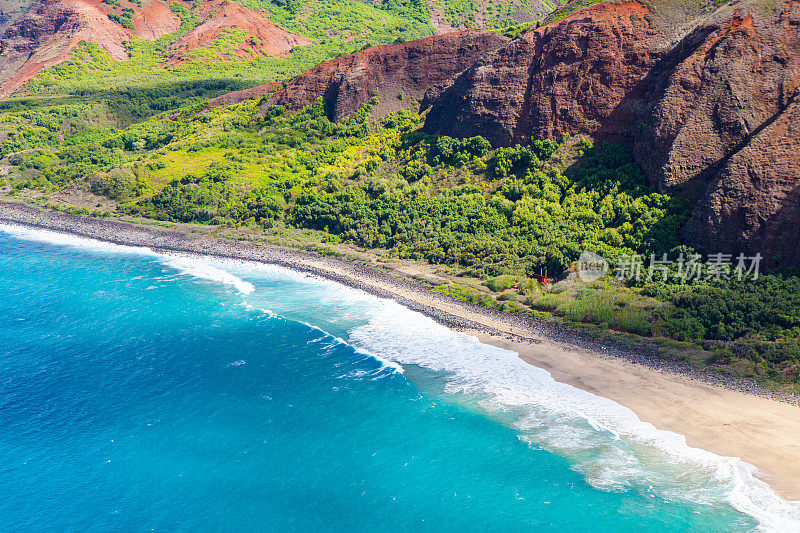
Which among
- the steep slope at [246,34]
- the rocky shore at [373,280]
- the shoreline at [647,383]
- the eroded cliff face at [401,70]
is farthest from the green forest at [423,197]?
the steep slope at [246,34]

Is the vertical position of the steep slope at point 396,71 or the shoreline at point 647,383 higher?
the steep slope at point 396,71

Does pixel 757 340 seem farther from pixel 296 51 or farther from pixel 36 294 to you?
pixel 296 51

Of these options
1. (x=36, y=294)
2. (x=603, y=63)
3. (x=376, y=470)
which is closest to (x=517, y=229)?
(x=603, y=63)

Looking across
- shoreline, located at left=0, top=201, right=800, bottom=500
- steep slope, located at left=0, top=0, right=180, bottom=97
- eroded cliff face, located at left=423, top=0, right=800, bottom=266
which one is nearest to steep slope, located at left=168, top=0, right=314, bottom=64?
steep slope, located at left=0, top=0, right=180, bottom=97

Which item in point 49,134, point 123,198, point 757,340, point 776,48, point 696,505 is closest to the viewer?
point 696,505

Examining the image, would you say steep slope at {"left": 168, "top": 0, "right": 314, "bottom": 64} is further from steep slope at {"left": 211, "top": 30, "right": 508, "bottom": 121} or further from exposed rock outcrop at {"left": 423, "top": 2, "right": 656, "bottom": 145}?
exposed rock outcrop at {"left": 423, "top": 2, "right": 656, "bottom": 145}

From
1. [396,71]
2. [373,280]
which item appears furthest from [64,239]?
[396,71]

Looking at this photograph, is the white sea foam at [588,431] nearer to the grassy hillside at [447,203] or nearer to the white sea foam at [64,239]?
the grassy hillside at [447,203]
